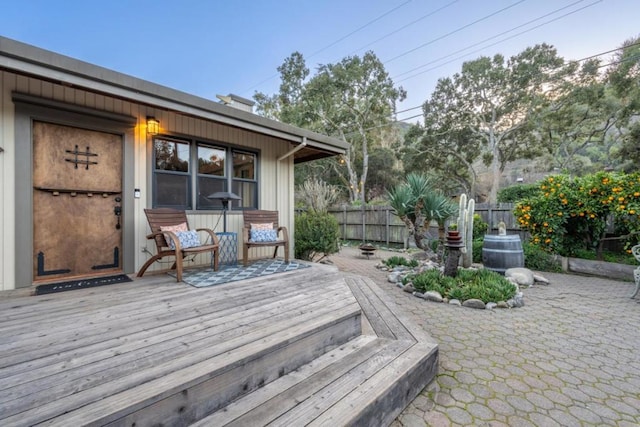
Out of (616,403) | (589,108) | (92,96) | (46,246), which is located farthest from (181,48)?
(589,108)

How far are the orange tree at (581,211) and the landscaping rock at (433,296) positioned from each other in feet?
11.1

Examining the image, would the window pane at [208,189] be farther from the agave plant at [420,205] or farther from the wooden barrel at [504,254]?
the wooden barrel at [504,254]

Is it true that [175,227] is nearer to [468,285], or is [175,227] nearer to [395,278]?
[395,278]

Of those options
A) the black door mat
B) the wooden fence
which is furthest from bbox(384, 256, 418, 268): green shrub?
the black door mat

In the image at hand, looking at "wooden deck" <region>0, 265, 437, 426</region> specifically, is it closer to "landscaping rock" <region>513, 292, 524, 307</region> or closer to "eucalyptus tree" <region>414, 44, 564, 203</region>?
"landscaping rock" <region>513, 292, 524, 307</region>

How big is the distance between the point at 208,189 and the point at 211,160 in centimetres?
47

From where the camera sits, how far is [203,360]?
1.51 m

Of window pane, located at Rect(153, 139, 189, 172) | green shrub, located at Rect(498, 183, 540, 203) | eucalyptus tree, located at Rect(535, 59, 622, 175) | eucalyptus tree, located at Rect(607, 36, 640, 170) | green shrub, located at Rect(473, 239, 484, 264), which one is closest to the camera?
window pane, located at Rect(153, 139, 189, 172)

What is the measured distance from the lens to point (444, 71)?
15.5 metres

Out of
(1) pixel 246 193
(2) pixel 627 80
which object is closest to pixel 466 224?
(1) pixel 246 193

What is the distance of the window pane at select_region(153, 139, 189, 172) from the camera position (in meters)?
3.97

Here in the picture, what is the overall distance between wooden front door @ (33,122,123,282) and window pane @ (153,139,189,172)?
1.46 ft

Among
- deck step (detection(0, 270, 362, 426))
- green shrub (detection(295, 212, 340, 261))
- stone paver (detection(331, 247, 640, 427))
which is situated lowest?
stone paver (detection(331, 247, 640, 427))

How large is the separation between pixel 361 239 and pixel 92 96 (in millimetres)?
8930
